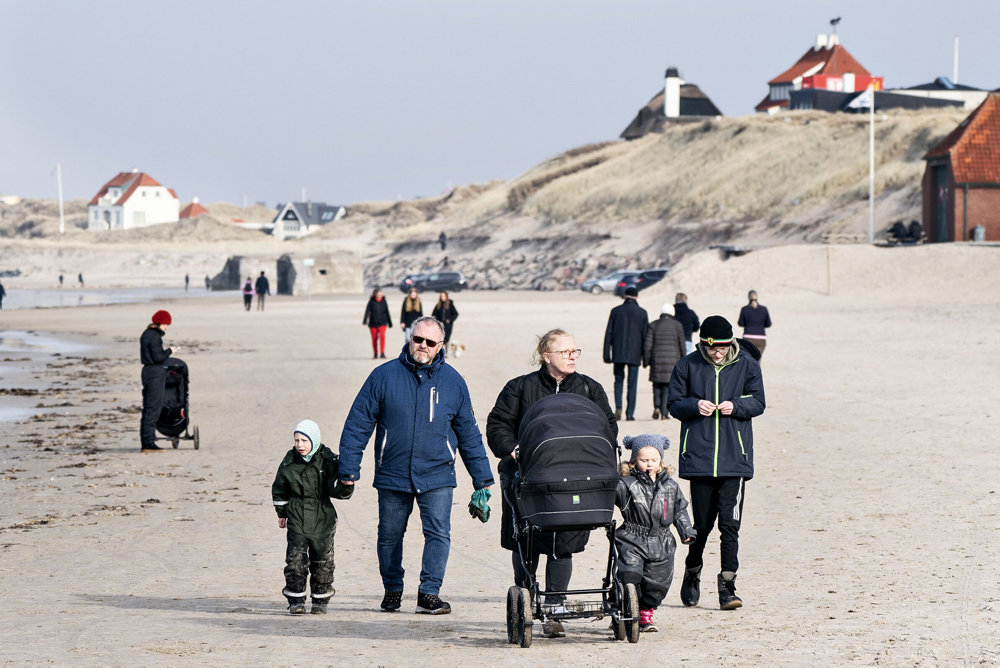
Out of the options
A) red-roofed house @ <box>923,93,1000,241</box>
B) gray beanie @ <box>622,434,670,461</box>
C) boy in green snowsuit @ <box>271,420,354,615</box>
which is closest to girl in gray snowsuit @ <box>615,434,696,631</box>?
gray beanie @ <box>622,434,670,461</box>

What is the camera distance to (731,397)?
308 inches

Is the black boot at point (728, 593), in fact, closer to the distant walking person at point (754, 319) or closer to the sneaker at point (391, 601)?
the sneaker at point (391, 601)

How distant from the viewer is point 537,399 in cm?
721

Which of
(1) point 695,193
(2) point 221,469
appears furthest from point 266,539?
(1) point 695,193

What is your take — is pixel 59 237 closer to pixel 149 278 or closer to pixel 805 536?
pixel 149 278

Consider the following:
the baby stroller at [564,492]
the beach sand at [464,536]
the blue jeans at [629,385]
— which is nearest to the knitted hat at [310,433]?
the beach sand at [464,536]

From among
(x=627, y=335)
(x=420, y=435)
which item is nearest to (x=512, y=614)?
(x=420, y=435)

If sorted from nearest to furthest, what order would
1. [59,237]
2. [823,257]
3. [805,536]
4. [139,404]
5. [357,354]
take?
[805,536]
[139,404]
[357,354]
[823,257]
[59,237]

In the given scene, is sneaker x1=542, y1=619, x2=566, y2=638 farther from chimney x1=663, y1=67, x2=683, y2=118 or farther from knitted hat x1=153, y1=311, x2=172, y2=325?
chimney x1=663, y1=67, x2=683, y2=118

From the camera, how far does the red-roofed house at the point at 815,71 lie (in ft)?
413

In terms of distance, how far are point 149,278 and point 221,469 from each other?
106370 mm

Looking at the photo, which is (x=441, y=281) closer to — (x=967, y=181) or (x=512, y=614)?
(x=967, y=181)

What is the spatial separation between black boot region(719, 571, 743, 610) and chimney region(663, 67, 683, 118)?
126m

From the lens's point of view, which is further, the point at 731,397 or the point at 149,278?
the point at 149,278
